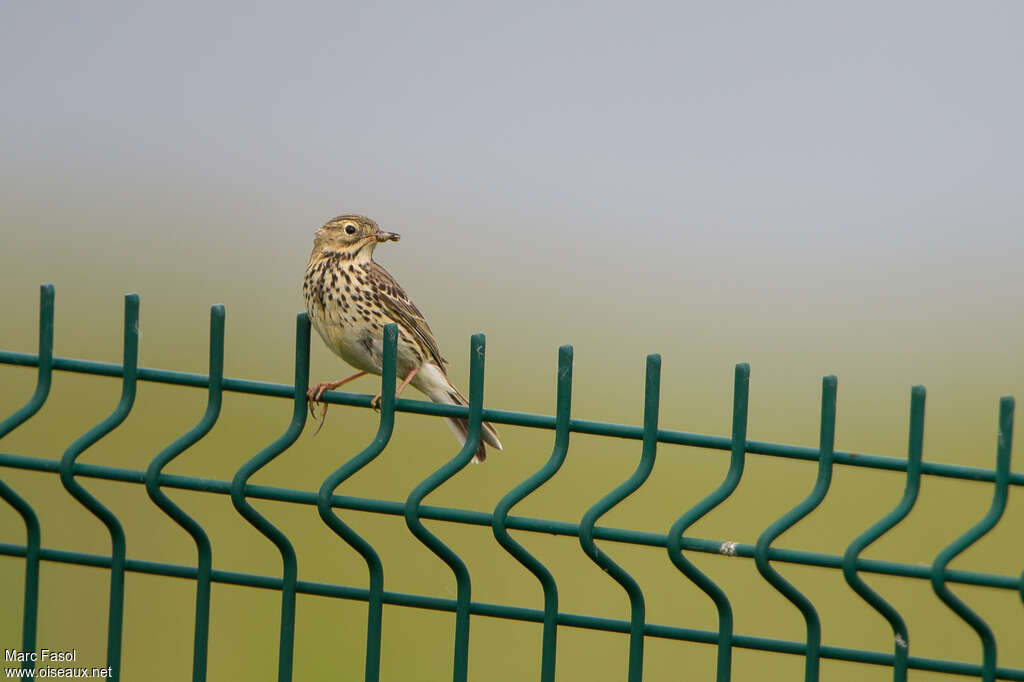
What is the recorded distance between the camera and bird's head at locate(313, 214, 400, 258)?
734 cm

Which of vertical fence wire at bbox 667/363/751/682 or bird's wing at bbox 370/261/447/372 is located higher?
bird's wing at bbox 370/261/447/372

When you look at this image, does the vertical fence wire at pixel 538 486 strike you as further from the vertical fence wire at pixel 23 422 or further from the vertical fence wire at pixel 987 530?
the vertical fence wire at pixel 23 422

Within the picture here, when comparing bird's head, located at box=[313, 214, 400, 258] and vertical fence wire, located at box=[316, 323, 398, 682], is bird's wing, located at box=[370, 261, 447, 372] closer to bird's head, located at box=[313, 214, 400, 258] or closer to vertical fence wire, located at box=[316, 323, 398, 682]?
bird's head, located at box=[313, 214, 400, 258]

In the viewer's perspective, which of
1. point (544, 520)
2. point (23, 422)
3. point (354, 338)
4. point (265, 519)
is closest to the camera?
point (544, 520)

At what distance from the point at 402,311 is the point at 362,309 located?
25 centimetres

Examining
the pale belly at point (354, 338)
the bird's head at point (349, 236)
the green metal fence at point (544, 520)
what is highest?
the bird's head at point (349, 236)

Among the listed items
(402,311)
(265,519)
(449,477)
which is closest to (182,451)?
(265,519)

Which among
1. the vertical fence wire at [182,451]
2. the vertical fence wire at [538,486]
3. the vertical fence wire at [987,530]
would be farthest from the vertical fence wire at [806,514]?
the vertical fence wire at [182,451]

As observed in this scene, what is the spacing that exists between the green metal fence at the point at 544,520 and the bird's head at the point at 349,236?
2.81 m

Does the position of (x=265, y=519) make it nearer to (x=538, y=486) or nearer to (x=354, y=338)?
(x=538, y=486)

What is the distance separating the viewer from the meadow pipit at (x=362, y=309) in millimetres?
6949

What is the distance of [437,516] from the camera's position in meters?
4.18

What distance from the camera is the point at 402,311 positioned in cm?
712

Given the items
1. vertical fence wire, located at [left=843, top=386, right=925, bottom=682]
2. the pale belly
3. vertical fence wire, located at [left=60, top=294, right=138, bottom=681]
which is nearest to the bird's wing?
the pale belly
